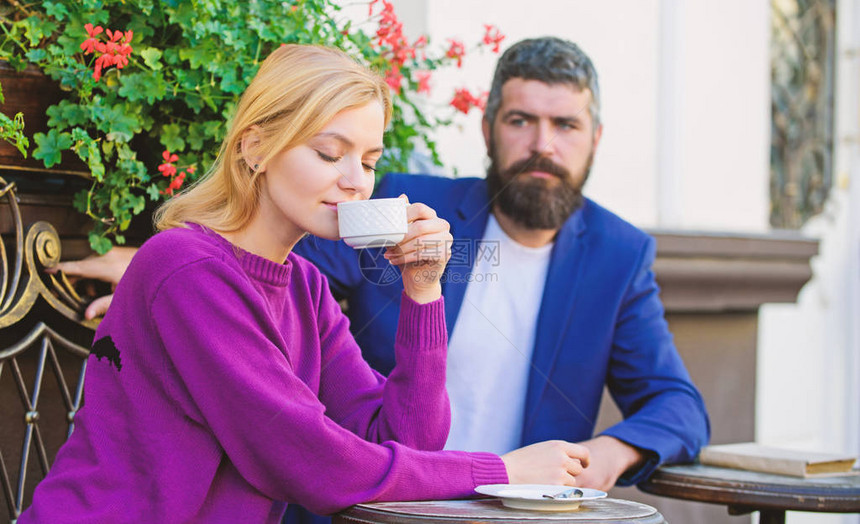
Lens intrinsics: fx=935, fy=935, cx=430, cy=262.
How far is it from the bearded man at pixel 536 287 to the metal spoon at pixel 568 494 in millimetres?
783

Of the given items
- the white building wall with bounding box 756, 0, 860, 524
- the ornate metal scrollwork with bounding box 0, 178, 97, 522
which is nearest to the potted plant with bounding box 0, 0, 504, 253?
the ornate metal scrollwork with bounding box 0, 178, 97, 522

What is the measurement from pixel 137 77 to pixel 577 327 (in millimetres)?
1215

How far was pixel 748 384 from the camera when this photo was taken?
4258 millimetres

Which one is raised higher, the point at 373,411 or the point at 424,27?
the point at 424,27

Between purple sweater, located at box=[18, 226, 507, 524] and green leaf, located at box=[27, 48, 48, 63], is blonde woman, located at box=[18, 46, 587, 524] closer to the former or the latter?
purple sweater, located at box=[18, 226, 507, 524]

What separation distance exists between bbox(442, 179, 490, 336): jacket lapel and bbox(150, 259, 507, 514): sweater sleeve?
1069 mm

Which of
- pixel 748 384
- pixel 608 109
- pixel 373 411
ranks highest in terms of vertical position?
pixel 608 109

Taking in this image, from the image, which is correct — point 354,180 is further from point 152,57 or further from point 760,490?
point 760,490

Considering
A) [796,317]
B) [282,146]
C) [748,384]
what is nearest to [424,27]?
[282,146]

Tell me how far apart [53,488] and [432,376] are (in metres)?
0.64

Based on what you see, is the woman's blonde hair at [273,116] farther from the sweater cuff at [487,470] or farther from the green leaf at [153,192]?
the sweater cuff at [487,470]

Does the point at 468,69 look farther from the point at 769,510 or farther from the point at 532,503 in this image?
the point at 532,503

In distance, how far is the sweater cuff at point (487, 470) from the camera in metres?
1.53

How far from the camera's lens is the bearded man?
2355 mm
